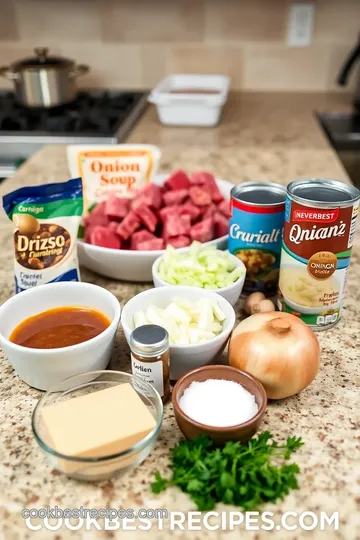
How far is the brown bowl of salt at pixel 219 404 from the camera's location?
699mm

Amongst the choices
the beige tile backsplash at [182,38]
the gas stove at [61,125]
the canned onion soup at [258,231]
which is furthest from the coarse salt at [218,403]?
the beige tile backsplash at [182,38]

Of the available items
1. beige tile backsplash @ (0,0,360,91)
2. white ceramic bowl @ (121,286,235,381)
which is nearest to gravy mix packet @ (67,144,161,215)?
white ceramic bowl @ (121,286,235,381)

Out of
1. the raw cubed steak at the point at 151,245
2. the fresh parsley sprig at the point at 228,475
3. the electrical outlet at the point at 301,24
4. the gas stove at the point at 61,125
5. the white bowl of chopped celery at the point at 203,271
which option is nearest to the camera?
the fresh parsley sprig at the point at 228,475

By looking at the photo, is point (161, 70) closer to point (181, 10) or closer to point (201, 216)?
point (181, 10)

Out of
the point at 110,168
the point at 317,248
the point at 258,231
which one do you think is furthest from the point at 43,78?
the point at 317,248

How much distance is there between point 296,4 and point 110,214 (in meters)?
1.56

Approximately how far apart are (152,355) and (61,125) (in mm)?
1429

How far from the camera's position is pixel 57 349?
0.79 metres

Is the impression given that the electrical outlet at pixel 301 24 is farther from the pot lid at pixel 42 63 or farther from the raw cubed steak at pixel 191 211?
the raw cubed steak at pixel 191 211

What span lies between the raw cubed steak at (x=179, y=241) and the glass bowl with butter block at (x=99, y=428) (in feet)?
1.26

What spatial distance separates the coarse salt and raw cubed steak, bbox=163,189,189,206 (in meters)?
0.52

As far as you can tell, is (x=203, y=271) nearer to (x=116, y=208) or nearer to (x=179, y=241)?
(x=179, y=241)

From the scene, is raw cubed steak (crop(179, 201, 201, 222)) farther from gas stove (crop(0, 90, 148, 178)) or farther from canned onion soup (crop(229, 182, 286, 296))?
gas stove (crop(0, 90, 148, 178))

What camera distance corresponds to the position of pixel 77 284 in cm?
95
